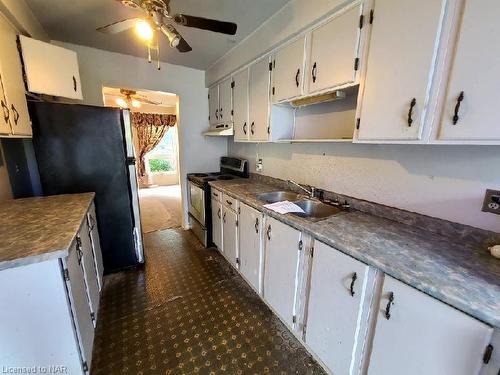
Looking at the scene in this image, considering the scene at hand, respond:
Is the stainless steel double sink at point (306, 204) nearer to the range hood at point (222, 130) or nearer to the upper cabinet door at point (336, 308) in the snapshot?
the upper cabinet door at point (336, 308)

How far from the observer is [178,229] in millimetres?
3596

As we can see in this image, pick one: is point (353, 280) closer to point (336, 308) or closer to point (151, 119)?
point (336, 308)

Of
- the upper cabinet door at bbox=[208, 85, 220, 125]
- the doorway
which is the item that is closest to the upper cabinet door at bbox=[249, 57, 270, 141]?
the upper cabinet door at bbox=[208, 85, 220, 125]

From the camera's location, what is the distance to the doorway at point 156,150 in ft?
16.9

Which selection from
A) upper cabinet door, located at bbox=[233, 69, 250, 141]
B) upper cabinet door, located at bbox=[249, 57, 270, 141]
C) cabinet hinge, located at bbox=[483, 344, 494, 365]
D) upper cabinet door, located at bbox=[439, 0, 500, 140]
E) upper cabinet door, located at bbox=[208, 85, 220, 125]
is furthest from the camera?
upper cabinet door, located at bbox=[208, 85, 220, 125]

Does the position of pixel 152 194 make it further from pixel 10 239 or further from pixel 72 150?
pixel 10 239

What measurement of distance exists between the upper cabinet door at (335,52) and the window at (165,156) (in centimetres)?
606

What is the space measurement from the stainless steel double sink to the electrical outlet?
79 centimetres

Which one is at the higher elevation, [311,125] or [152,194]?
[311,125]

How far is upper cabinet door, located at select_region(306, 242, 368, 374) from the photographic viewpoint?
42.3 inches

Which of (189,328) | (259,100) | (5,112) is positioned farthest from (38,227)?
(259,100)

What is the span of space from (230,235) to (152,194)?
4350 millimetres

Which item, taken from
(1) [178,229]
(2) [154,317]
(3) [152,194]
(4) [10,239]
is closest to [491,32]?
(4) [10,239]

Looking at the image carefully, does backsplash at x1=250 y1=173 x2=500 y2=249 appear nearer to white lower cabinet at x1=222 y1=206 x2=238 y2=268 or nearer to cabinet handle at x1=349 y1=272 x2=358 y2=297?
cabinet handle at x1=349 y1=272 x2=358 y2=297
